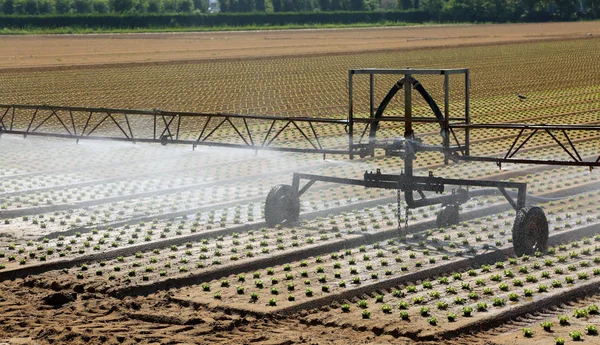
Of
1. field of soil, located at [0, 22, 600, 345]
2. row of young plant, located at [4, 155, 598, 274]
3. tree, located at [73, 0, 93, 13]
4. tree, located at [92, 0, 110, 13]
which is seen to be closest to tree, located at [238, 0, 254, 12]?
tree, located at [92, 0, 110, 13]

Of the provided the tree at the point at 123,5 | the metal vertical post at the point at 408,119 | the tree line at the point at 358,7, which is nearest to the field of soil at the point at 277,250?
Answer: the metal vertical post at the point at 408,119

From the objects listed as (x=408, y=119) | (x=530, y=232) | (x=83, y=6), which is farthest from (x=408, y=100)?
(x=83, y=6)

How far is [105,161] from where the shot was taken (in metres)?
26.7

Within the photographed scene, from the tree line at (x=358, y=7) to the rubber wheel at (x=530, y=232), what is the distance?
10628 centimetres

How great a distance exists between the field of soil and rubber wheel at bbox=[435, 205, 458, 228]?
0.72 ft

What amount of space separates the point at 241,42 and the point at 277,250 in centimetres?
7384

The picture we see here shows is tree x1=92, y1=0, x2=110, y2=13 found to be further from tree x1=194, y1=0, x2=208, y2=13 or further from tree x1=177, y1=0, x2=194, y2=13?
tree x1=194, y1=0, x2=208, y2=13

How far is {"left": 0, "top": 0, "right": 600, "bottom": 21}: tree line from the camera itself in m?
122

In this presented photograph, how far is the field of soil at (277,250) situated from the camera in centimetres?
1248

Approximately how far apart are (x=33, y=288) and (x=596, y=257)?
777 centimetres

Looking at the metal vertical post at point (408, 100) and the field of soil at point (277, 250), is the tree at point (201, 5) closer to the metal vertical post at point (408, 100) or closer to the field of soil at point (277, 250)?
the field of soil at point (277, 250)

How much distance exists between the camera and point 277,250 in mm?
16359

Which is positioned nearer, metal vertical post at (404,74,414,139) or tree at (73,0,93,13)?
metal vertical post at (404,74,414,139)

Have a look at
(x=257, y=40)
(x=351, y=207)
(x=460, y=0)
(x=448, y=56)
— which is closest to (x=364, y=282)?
(x=351, y=207)
